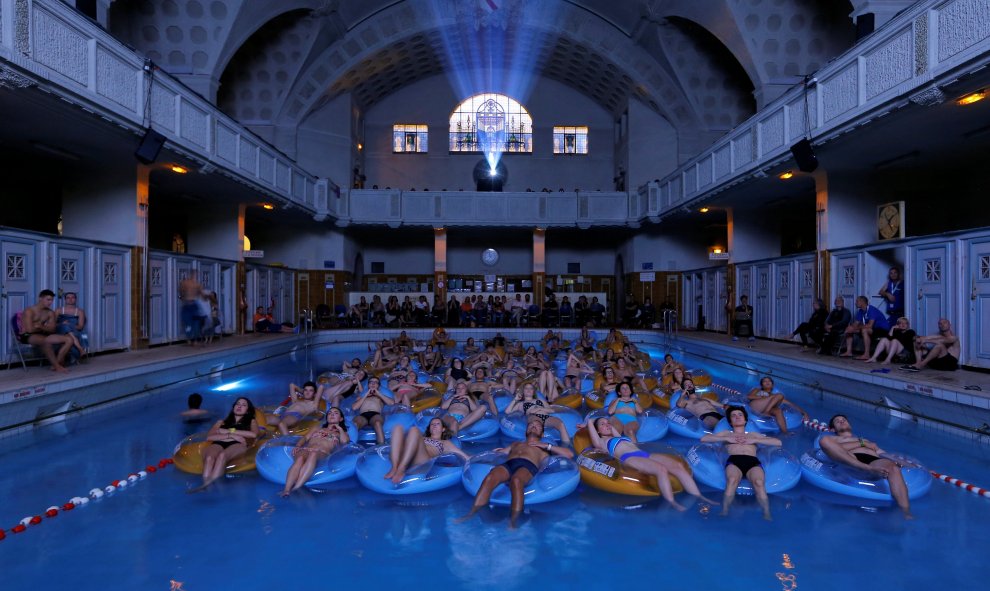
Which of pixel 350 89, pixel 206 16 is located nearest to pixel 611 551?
pixel 206 16

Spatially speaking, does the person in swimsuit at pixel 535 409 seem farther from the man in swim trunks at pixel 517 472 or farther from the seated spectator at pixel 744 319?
the seated spectator at pixel 744 319

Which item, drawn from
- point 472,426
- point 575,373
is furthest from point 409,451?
point 575,373

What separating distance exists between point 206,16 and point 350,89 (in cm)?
852

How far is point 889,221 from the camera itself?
10609mm

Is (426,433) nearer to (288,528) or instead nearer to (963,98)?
(288,528)

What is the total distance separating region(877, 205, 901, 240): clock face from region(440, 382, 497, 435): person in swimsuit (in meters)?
7.99

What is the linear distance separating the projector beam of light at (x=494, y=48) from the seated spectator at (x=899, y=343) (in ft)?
53.8

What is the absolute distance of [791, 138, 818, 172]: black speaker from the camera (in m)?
9.72

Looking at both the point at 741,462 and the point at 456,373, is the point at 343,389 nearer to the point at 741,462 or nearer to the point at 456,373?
the point at 456,373

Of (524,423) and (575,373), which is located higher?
(575,373)

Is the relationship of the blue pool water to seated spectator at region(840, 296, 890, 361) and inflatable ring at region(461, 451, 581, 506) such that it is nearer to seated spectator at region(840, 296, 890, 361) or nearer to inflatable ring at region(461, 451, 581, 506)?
inflatable ring at region(461, 451, 581, 506)

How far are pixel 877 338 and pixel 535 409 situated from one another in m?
6.91

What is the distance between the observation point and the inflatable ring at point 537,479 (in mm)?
4688

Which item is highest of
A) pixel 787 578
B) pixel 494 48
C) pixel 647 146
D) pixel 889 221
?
pixel 494 48
